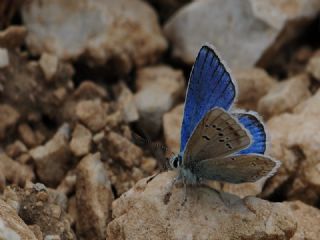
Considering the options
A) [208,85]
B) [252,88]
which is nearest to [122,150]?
[208,85]

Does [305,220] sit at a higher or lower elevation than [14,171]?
higher

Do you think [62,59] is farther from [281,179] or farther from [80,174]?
[281,179]

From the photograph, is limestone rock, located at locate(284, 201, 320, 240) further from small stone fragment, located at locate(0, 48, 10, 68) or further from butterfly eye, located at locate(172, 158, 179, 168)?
small stone fragment, located at locate(0, 48, 10, 68)

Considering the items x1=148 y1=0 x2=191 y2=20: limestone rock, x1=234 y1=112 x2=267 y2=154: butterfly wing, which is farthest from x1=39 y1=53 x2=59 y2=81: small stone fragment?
x1=234 y1=112 x2=267 y2=154: butterfly wing

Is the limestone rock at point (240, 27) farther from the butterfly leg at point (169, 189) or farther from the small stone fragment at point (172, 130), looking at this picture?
the butterfly leg at point (169, 189)

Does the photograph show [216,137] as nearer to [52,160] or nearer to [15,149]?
[52,160]

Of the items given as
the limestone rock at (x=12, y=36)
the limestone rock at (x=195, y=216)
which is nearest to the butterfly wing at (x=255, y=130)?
the limestone rock at (x=195, y=216)

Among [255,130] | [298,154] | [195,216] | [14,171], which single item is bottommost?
[14,171]
